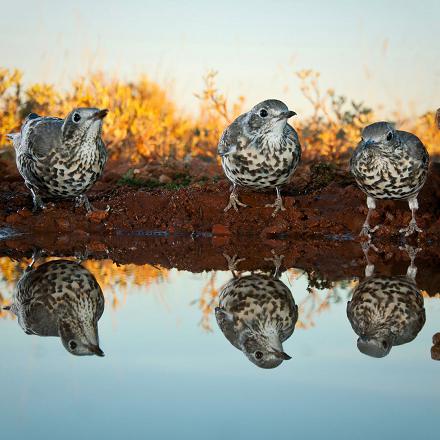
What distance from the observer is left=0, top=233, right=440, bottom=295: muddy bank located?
22.2 feet

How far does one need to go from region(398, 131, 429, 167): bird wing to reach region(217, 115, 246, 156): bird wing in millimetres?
1537

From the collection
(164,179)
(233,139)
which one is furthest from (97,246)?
(164,179)

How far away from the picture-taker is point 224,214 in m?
9.41

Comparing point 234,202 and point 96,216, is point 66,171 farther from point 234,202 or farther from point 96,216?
point 234,202

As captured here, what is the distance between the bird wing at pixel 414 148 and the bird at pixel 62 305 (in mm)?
3437

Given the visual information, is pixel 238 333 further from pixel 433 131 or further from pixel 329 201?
pixel 433 131

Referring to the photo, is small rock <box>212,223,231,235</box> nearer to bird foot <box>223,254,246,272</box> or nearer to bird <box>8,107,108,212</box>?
bird <box>8,107,108,212</box>

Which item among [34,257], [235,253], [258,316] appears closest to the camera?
[258,316]

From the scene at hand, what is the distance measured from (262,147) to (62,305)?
3535 mm

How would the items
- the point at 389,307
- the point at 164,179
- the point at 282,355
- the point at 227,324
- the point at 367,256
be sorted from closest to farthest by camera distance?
the point at 282,355
the point at 227,324
the point at 389,307
the point at 367,256
the point at 164,179

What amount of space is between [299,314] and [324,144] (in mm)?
9165

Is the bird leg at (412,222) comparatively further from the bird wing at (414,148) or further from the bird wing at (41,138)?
the bird wing at (41,138)

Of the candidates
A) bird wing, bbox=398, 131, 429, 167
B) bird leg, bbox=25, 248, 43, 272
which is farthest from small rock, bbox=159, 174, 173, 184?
bird wing, bbox=398, 131, 429, 167

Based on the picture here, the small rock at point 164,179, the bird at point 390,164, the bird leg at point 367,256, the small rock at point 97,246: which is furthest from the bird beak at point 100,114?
the small rock at point 164,179
